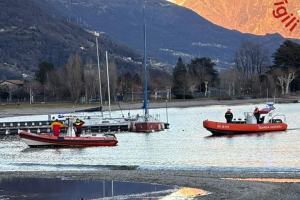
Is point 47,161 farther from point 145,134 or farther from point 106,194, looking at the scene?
point 145,134

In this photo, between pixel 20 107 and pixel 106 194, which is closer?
pixel 106 194

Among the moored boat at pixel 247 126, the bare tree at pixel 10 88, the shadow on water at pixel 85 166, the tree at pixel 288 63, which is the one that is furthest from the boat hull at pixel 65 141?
the tree at pixel 288 63

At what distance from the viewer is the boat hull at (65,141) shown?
175 ft

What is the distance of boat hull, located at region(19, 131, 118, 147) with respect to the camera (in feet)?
175

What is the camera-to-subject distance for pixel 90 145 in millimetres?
53938

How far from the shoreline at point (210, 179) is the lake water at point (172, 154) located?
2735 mm

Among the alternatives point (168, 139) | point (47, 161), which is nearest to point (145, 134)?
point (168, 139)

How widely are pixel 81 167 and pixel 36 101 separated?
109472 millimetres

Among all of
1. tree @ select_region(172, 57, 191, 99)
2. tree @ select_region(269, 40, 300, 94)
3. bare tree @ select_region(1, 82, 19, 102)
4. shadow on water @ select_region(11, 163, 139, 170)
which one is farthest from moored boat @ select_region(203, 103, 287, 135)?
tree @ select_region(269, 40, 300, 94)

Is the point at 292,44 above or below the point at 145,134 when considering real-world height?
above

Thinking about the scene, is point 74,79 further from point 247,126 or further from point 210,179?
point 210,179

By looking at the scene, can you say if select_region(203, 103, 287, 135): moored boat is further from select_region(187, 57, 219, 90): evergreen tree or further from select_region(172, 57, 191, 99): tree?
select_region(187, 57, 219, 90): evergreen tree

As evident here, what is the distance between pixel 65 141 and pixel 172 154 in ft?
27.5

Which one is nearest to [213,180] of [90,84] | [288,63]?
[90,84]
